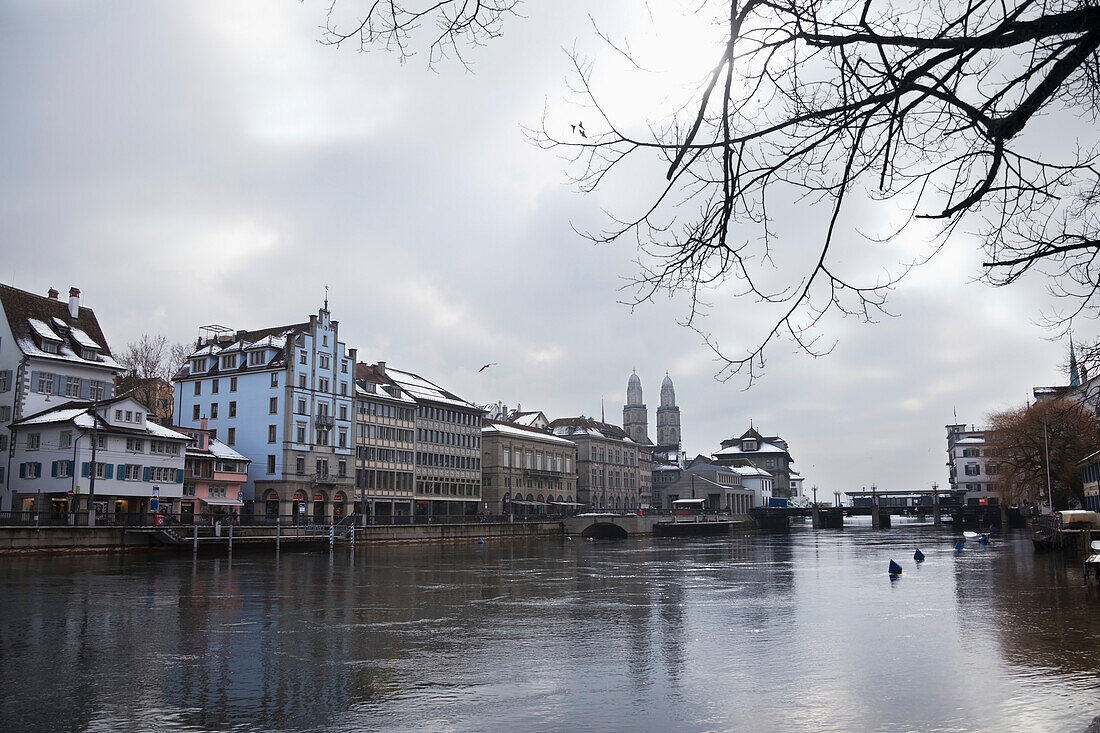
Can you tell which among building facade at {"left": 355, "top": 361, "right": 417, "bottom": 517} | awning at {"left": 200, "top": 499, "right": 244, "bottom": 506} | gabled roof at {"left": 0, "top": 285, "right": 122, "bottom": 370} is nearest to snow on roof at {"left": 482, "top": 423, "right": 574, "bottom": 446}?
building facade at {"left": 355, "top": 361, "right": 417, "bottom": 517}

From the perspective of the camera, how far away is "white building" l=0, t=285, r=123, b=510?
61.5 m

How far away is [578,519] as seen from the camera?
340 ft

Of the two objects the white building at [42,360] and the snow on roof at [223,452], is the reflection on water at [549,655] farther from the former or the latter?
the snow on roof at [223,452]

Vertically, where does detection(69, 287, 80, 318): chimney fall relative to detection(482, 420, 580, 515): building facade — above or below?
above

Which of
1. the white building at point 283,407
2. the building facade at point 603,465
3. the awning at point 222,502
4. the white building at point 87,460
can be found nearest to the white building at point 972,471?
the building facade at point 603,465

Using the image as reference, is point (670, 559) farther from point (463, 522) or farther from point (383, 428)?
point (383, 428)

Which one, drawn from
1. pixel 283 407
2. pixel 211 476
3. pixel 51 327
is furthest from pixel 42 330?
pixel 283 407

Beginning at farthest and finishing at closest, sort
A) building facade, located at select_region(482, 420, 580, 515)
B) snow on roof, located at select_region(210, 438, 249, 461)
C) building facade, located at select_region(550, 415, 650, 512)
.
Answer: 1. building facade, located at select_region(550, 415, 650, 512)
2. building facade, located at select_region(482, 420, 580, 515)
3. snow on roof, located at select_region(210, 438, 249, 461)

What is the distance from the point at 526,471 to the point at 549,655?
10060 centimetres

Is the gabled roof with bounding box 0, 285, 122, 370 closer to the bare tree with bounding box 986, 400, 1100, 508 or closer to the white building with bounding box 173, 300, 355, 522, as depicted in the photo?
the white building with bounding box 173, 300, 355, 522

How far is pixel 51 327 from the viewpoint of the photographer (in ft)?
217

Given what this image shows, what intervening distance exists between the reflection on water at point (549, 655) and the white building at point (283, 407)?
1701 inches

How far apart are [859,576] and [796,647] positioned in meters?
22.6

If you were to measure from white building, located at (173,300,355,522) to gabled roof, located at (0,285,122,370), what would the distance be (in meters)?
13.8
